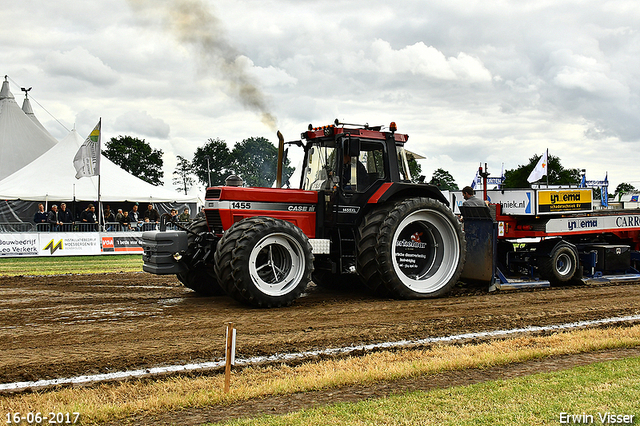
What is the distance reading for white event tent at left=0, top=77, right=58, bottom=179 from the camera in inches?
1221

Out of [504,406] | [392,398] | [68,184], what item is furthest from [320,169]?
[68,184]

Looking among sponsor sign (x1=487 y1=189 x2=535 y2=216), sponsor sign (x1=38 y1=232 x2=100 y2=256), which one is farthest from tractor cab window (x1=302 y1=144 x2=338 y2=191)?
sponsor sign (x1=38 y1=232 x2=100 y2=256)

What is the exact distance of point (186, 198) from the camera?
27.9m

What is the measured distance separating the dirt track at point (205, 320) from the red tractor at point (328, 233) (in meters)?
0.39

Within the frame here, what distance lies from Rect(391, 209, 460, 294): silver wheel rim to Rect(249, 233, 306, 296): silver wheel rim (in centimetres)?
178

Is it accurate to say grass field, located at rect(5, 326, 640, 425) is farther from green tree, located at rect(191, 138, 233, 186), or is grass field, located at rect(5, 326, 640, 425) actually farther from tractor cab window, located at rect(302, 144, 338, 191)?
green tree, located at rect(191, 138, 233, 186)

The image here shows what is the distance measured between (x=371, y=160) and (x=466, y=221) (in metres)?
2.25

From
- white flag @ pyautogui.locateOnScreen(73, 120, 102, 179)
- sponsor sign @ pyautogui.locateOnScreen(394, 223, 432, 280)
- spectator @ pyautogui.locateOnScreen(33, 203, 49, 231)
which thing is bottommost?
sponsor sign @ pyautogui.locateOnScreen(394, 223, 432, 280)

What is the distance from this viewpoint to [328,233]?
8.85m

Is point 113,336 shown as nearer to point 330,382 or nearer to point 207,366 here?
point 207,366

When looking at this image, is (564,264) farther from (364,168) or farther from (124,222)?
(124,222)

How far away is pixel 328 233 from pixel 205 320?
259cm

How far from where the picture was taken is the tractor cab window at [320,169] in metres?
8.80

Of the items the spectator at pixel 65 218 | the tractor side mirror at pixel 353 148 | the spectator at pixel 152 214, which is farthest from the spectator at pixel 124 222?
the tractor side mirror at pixel 353 148
